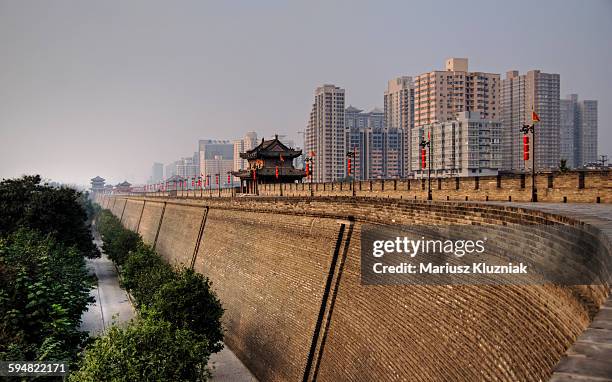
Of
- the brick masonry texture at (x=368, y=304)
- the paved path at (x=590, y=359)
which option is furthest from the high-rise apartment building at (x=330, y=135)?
the paved path at (x=590, y=359)

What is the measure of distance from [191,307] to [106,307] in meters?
14.9

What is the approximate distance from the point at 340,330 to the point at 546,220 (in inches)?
273

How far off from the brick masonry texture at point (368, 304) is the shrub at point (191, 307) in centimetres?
148

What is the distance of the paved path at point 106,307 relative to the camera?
23928 millimetres

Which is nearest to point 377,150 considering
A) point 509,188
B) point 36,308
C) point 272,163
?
point 272,163

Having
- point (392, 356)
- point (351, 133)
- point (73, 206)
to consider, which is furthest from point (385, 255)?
point (351, 133)

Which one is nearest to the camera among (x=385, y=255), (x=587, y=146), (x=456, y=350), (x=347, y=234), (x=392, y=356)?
(x=456, y=350)

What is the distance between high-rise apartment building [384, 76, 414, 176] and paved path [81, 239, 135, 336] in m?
85.5

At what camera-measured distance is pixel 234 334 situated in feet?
60.6

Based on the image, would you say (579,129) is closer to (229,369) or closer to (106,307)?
(106,307)

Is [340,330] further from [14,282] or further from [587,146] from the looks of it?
[587,146]

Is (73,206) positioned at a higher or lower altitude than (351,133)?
lower

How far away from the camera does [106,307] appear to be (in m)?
28.1

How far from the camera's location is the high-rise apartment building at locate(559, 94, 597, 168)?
11981 cm
